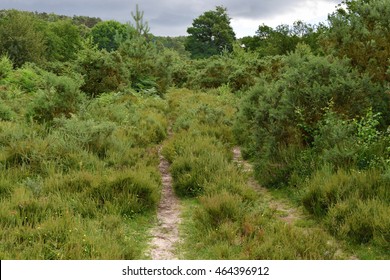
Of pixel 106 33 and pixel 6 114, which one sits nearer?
pixel 6 114

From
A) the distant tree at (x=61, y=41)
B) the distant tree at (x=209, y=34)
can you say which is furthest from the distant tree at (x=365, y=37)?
the distant tree at (x=209, y=34)

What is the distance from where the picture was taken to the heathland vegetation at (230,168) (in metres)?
5.29

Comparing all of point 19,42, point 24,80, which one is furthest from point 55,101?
point 19,42

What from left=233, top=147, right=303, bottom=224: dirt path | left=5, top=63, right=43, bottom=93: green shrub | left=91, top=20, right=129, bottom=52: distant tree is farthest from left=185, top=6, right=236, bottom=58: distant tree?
left=233, top=147, right=303, bottom=224: dirt path

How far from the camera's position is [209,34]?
248 feet

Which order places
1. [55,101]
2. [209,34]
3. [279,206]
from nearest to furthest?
[279,206] < [55,101] < [209,34]

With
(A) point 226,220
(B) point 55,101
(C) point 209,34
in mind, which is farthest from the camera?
(C) point 209,34

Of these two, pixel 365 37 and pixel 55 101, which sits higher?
pixel 365 37

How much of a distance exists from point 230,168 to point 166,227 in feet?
8.29

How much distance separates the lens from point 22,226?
540 centimetres

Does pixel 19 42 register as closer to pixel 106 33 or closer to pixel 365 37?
pixel 365 37

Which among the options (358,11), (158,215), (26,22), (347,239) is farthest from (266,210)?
(26,22)

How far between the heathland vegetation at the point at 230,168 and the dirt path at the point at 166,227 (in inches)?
5.7

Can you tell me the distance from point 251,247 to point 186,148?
501 centimetres
